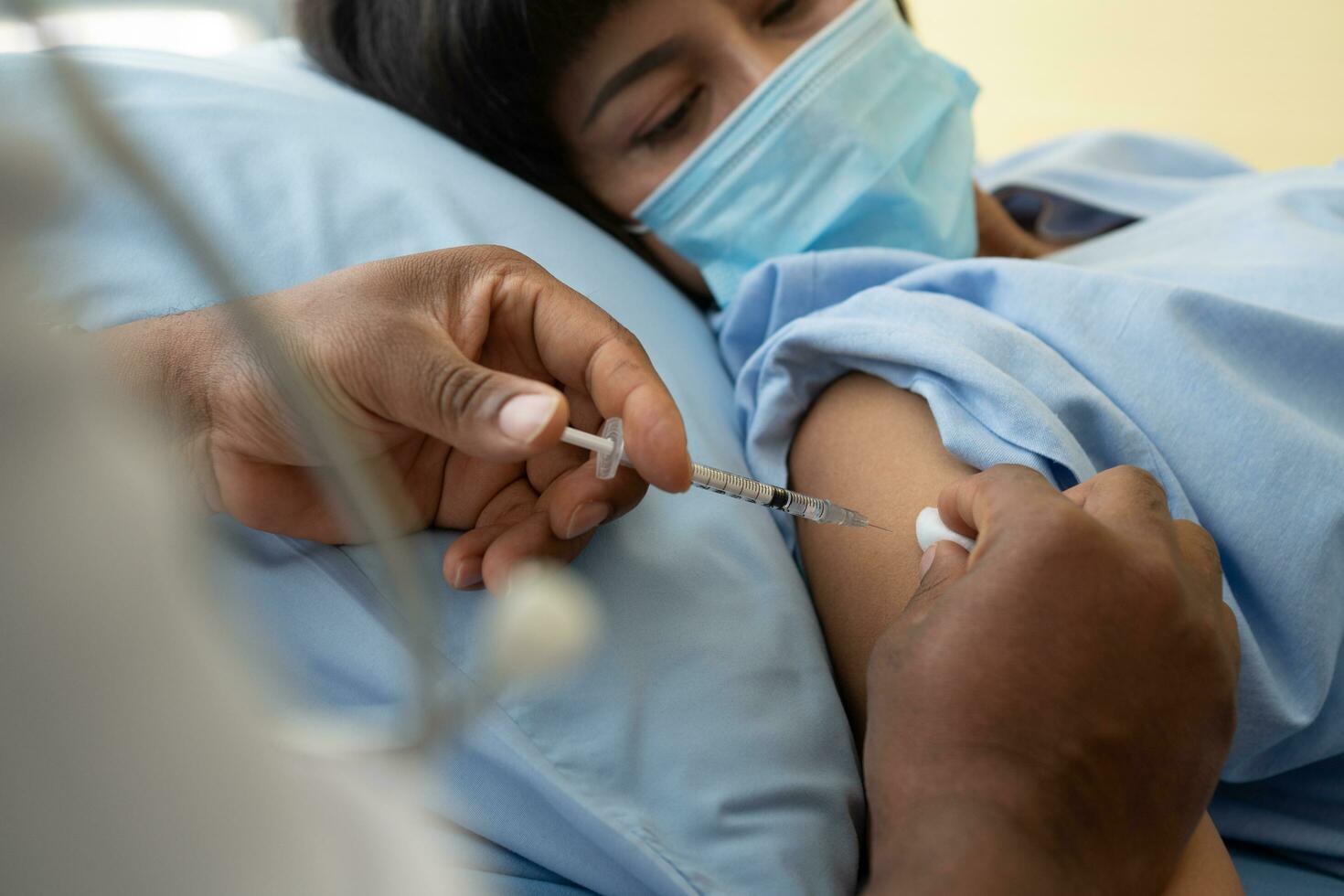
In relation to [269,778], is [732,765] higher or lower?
lower

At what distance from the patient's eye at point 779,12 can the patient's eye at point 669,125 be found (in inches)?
4.6

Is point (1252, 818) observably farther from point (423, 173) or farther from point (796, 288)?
point (423, 173)

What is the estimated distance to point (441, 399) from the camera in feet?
1.52

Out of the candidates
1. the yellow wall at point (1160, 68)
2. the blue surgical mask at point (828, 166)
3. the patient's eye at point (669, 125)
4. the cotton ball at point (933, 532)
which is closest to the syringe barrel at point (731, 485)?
the cotton ball at point (933, 532)

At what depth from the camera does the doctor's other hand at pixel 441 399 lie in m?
0.46

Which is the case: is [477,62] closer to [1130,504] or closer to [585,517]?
[585,517]

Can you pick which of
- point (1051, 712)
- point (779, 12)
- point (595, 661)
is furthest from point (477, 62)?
point (1051, 712)

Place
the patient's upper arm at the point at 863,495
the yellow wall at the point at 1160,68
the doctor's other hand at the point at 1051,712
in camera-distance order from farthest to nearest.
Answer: the yellow wall at the point at 1160,68, the patient's upper arm at the point at 863,495, the doctor's other hand at the point at 1051,712

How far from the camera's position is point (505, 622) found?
20.8 inches

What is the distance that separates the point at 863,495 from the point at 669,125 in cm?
58

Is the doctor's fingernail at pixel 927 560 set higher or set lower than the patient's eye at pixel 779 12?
lower

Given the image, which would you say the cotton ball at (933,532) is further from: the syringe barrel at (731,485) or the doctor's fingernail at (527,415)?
the doctor's fingernail at (527,415)

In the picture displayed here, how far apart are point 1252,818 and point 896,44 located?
2.85ft

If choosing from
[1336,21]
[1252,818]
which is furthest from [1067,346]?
[1336,21]
